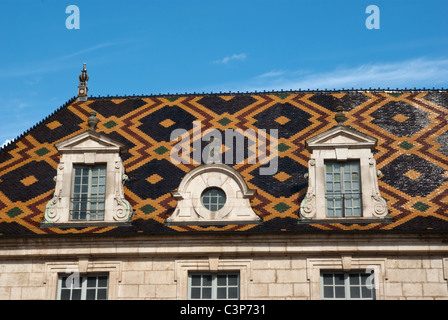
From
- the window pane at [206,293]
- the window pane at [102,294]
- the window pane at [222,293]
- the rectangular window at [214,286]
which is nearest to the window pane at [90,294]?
the window pane at [102,294]

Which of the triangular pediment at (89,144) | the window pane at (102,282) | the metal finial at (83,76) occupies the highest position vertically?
the metal finial at (83,76)

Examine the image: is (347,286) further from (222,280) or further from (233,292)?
(222,280)

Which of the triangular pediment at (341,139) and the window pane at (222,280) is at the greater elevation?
the triangular pediment at (341,139)

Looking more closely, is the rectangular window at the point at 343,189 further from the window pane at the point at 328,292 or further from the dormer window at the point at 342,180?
the window pane at the point at 328,292

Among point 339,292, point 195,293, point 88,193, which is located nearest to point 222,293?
point 195,293

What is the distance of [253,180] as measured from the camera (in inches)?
755

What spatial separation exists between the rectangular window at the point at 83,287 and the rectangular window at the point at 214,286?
173 cm

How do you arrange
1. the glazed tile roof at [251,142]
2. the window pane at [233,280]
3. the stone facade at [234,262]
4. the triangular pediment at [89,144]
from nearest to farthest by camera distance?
the stone facade at [234,262] → the window pane at [233,280] → the glazed tile roof at [251,142] → the triangular pediment at [89,144]

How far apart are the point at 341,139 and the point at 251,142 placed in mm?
2792

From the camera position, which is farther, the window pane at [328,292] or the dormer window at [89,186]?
the dormer window at [89,186]

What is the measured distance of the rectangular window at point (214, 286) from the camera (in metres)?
17.1
